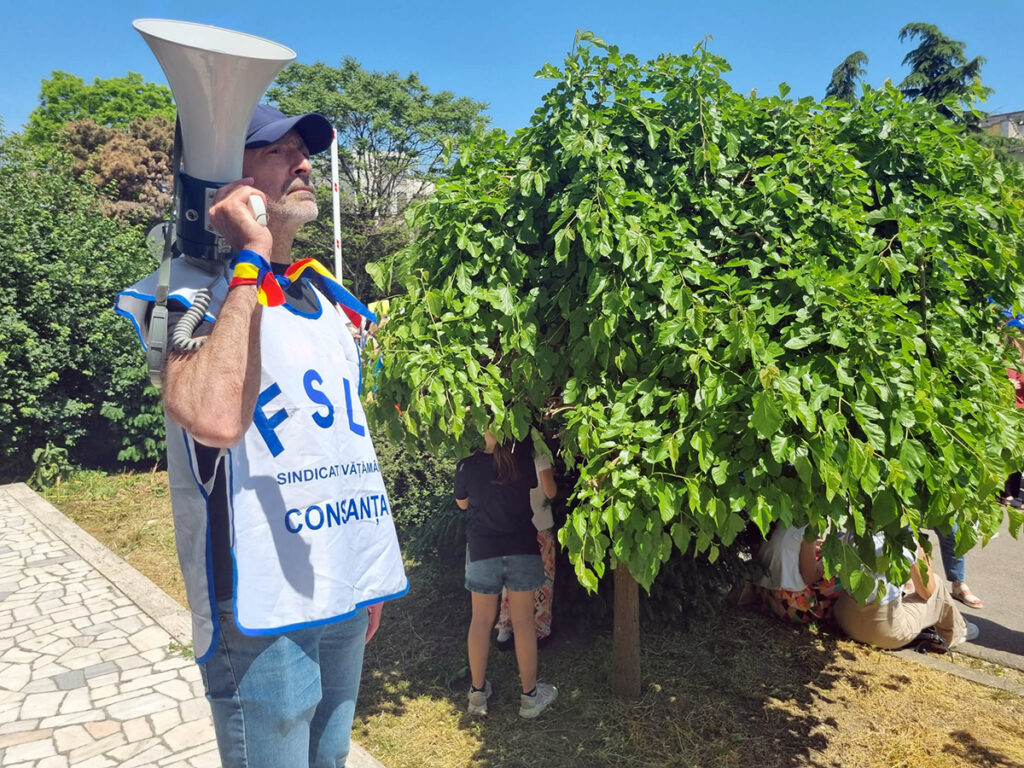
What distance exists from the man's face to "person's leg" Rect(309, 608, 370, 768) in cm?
102

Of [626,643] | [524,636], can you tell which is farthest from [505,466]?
[626,643]

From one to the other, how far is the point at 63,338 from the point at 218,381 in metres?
8.45

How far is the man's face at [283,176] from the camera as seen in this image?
1.76m

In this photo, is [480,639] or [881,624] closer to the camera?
[480,639]

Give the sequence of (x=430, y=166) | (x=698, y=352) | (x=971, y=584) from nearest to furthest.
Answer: (x=698, y=352), (x=971, y=584), (x=430, y=166)

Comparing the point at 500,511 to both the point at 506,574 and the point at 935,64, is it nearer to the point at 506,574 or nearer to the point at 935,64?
the point at 506,574

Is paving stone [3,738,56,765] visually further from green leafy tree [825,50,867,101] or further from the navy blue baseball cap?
green leafy tree [825,50,867,101]

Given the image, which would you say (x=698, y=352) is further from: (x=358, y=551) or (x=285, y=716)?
(x=285, y=716)

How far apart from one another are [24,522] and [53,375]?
6.39 feet

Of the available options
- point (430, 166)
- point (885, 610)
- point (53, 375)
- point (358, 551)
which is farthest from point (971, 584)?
point (430, 166)

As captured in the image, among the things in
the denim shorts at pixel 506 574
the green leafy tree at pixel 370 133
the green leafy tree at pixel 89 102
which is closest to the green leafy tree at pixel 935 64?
the green leafy tree at pixel 370 133

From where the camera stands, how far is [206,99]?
142 cm

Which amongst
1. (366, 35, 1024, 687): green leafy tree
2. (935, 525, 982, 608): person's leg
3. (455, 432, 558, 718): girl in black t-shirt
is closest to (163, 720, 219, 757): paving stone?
(455, 432, 558, 718): girl in black t-shirt

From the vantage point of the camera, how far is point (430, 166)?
25.7m
